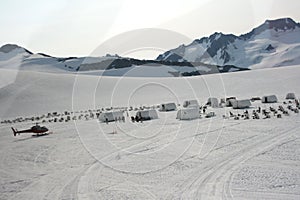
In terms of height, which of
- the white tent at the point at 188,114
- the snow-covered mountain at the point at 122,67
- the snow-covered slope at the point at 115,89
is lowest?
the white tent at the point at 188,114

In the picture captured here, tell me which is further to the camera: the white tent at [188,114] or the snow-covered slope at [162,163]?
the white tent at [188,114]

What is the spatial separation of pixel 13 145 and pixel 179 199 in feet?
53.5

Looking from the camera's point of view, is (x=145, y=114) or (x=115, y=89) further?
(x=115, y=89)

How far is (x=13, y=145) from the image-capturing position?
2366cm

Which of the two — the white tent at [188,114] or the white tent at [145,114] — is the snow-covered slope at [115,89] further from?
the white tent at [188,114]

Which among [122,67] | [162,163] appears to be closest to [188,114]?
[162,163]

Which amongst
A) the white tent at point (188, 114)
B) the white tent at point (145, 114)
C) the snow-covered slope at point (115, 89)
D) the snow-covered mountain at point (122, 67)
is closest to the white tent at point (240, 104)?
the white tent at point (188, 114)

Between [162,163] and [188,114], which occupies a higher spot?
[188,114]

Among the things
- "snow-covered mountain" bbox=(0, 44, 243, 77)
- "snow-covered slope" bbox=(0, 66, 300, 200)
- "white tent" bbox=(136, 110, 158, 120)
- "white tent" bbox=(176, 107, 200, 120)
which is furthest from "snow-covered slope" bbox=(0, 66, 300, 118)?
"snow-covered slope" bbox=(0, 66, 300, 200)

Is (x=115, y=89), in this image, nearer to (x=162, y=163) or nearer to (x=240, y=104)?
(x=240, y=104)

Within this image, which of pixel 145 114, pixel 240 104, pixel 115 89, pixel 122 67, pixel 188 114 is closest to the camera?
pixel 188 114

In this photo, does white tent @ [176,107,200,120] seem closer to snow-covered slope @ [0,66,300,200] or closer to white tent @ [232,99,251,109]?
snow-covered slope @ [0,66,300,200]

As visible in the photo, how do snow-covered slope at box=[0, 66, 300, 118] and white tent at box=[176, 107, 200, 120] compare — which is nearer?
white tent at box=[176, 107, 200, 120]

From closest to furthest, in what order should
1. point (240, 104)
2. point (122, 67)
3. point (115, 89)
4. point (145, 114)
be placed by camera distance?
1. point (145, 114)
2. point (240, 104)
3. point (115, 89)
4. point (122, 67)
